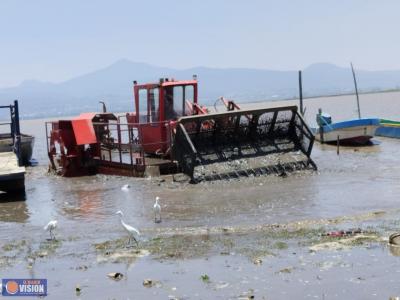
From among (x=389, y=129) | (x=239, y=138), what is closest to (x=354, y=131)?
(x=389, y=129)

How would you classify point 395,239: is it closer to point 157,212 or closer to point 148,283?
point 148,283

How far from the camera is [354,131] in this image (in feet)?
86.0

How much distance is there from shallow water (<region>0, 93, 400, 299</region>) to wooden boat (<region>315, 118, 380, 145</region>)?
3.85 m

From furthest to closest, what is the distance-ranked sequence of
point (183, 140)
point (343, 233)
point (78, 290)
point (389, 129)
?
1. point (389, 129)
2. point (183, 140)
3. point (343, 233)
4. point (78, 290)

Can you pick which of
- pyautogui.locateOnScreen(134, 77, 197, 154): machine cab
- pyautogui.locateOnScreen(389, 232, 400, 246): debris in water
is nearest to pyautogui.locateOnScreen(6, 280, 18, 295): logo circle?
pyautogui.locateOnScreen(389, 232, 400, 246): debris in water

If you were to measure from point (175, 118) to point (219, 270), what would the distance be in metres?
11.4

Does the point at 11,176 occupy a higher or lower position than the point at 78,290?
higher

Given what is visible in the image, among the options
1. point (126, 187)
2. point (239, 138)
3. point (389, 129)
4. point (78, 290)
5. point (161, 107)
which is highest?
point (161, 107)

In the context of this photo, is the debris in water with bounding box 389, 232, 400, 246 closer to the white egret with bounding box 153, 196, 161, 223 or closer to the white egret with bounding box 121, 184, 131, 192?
the white egret with bounding box 153, 196, 161, 223

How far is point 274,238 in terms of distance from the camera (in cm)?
935

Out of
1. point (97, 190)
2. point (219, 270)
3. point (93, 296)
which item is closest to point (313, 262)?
point (219, 270)

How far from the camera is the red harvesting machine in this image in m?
16.5

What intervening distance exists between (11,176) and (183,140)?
423cm

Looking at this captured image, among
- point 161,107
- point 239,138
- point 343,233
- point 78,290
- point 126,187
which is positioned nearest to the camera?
point 78,290
